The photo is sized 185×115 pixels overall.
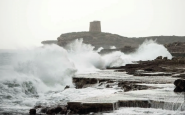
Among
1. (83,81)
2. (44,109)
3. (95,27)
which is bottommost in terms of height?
(44,109)

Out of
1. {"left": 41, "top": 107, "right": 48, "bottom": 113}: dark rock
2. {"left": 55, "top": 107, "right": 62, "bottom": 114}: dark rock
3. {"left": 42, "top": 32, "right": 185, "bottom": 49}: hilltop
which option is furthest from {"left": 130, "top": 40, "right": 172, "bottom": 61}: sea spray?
{"left": 42, "top": 32, "right": 185, "bottom": 49}: hilltop

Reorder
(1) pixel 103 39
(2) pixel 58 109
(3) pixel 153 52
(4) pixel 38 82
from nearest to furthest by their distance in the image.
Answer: (2) pixel 58 109, (4) pixel 38 82, (3) pixel 153 52, (1) pixel 103 39

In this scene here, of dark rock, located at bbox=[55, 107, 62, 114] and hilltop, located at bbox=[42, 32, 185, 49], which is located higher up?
hilltop, located at bbox=[42, 32, 185, 49]

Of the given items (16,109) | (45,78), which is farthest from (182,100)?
(45,78)

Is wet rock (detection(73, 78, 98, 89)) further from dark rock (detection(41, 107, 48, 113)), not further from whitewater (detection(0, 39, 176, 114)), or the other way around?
dark rock (detection(41, 107, 48, 113))

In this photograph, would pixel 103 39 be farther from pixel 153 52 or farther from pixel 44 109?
pixel 44 109

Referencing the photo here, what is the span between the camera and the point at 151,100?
8.39m

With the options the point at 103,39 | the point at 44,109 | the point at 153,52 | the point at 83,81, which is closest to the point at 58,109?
the point at 44,109

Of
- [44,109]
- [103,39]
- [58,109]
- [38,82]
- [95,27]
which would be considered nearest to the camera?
[58,109]

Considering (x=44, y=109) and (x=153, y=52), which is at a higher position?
(x=153, y=52)

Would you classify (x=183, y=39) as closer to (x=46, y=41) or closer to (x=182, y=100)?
(x=46, y=41)

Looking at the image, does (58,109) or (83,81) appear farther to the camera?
(83,81)

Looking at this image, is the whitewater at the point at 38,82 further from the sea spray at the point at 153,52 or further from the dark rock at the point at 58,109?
Result: the sea spray at the point at 153,52

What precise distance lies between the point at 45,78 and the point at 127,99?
8.76 meters
